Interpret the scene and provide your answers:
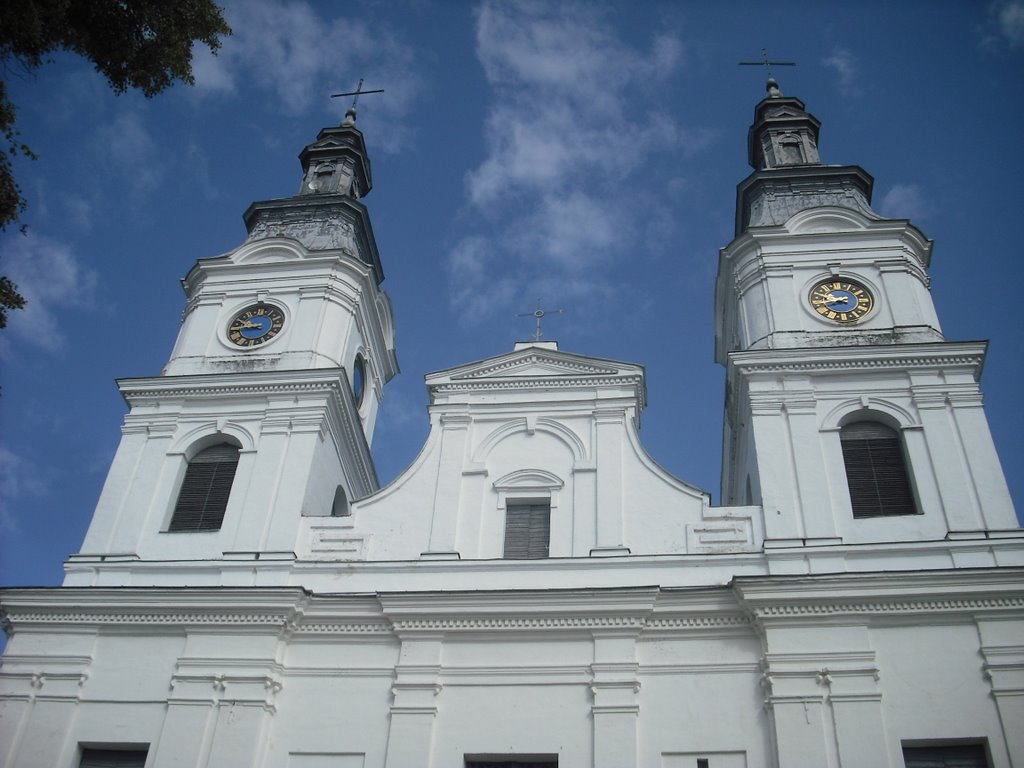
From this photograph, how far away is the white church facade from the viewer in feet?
50.3

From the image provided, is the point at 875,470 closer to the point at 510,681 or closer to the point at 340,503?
the point at 510,681

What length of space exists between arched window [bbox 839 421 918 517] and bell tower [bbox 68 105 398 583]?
941 cm

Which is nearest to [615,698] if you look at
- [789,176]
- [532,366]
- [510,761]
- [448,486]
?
[510,761]

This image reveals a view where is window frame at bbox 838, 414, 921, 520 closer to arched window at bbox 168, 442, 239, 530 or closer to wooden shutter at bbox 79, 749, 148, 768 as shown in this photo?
arched window at bbox 168, 442, 239, 530

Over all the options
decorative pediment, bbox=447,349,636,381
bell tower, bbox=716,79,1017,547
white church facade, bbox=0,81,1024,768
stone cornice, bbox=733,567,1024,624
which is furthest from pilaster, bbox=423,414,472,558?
bell tower, bbox=716,79,1017,547

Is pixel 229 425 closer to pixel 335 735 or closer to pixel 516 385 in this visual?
pixel 516 385

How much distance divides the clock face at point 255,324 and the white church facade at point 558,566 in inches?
2.8

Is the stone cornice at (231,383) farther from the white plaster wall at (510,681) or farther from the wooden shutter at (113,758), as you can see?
the wooden shutter at (113,758)

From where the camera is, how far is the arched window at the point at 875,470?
58.1 ft

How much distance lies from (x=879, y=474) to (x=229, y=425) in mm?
11777

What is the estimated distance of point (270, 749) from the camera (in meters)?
15.7

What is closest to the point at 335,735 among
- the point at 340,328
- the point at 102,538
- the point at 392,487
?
the point at 392,487

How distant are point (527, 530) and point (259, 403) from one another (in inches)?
233

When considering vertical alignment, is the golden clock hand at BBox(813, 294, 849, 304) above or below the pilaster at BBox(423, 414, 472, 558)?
above
